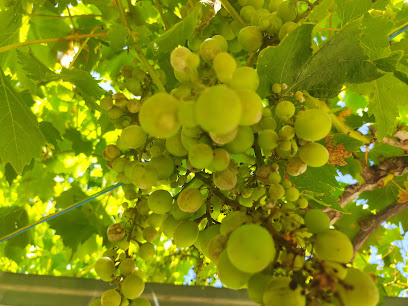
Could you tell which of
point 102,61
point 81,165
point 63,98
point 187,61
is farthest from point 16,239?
point 187,61

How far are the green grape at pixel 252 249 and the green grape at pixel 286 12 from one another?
70cm

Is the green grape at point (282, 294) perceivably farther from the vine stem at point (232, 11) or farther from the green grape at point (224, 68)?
the vine stem at point (232, 11)

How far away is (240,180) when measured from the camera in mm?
838

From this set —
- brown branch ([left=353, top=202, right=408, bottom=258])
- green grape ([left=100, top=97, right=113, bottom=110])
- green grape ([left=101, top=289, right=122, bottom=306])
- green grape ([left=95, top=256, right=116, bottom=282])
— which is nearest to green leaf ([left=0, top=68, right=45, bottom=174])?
green grape ([left=100, top=97, right=113, bottom=110])

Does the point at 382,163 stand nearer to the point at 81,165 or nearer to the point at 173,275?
the point at 173,275

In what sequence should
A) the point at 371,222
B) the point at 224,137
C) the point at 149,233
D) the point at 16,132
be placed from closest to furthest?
the point at 224,137 < the point at 149,233 < the point at 16,132 < the point at 371,222

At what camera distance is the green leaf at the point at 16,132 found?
4.29 feet

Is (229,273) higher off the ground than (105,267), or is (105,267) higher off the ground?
(229,273)

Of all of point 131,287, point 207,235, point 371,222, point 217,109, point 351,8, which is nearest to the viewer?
point 217,109

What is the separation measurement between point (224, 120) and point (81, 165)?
209 cm

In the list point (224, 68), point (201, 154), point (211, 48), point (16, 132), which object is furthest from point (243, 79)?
point (16, 132)

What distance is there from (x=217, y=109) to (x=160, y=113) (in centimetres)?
10

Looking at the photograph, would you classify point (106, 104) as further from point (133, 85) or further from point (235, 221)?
point (235, 221)

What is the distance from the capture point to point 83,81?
1.29 m
